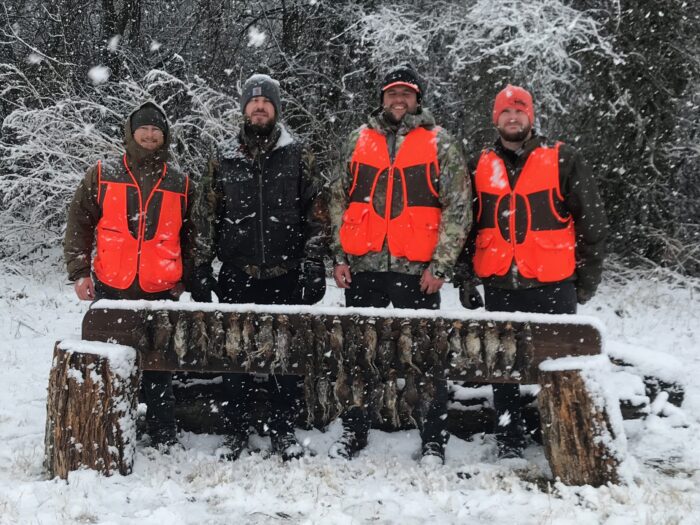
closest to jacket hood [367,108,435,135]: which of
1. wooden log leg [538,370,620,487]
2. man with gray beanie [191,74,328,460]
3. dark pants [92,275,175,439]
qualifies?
man with gray beanie [191,74,328,460]

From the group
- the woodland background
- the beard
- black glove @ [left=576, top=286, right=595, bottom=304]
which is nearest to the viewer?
the beard

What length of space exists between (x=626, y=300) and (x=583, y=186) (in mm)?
5013

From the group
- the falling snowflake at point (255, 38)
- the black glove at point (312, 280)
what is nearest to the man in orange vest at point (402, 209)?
the black glove at point (312, 280)

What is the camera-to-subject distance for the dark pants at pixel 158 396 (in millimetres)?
4273

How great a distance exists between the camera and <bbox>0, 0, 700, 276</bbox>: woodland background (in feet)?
27.9

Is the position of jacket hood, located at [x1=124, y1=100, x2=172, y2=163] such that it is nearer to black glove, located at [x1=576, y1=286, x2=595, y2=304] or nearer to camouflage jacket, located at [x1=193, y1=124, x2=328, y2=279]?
camouflage jacket, located at [x1=193, y1=124, x2=328, y2=279]

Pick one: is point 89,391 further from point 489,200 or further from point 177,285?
point 489,200

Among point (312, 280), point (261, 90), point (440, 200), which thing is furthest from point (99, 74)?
point (440, 200)

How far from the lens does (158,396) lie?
429 centimetres

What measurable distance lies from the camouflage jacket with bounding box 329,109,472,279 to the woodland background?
455cm

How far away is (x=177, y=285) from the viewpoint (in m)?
4.45

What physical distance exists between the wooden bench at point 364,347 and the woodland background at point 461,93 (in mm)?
4899

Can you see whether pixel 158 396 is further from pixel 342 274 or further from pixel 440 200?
pixel 440 200

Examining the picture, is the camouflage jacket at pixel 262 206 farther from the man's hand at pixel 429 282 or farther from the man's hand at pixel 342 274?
the man's hand at pixel 429 282
